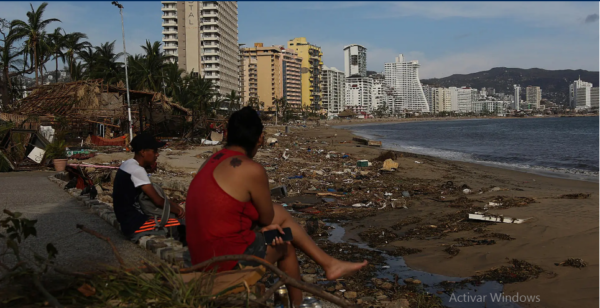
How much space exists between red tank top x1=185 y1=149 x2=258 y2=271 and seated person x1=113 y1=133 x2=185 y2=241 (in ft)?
4.45

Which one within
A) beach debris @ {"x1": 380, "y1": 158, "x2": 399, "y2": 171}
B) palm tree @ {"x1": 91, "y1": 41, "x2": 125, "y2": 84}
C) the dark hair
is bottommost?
beach debris @ {"x1": 380, "y1": 158, "x2": 399, "y2": 171}

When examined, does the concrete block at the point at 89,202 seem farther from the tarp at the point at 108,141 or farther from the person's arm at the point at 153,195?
the tarp at the point at 108,141

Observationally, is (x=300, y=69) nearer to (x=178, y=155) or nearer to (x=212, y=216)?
(x=178, y=155)

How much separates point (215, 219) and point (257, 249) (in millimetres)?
363

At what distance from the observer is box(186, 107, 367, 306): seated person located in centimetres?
271

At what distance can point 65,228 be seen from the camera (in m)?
5.48

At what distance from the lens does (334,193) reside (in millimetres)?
11203

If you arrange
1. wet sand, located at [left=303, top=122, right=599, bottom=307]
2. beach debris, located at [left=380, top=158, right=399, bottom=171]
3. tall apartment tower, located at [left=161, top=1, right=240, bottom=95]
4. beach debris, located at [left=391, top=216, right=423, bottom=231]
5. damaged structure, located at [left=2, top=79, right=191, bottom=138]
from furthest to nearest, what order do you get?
tall apartment tower, located at [left=161, top=1, right=240, bottom=95] < damaged structure, located at [left=2, top=79, right=191, bottom=138] < beach debris, located at [left=380, top=158, right=399, bottom=171] < beach debris, located at [left=391, top=216, right=423, bottom=231] < wet sand, located at [left=303, top=122, right=599, bottom=307]

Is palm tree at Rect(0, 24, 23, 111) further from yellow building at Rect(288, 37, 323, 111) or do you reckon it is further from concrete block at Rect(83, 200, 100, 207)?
yellow building at Rect(288, 37, 323, 111)

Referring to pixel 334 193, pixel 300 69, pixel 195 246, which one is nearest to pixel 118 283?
pixel 195 246

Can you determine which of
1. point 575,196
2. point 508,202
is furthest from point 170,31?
Answer: point 508,202

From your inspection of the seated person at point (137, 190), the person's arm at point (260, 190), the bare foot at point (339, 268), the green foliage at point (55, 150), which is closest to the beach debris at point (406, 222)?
the seated person at point (137, 190)

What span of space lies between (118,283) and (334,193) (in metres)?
8.75

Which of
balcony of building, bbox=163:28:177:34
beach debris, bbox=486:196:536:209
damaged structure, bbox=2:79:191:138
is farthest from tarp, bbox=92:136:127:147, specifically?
balcony of building, bbox=163:28:177:34
